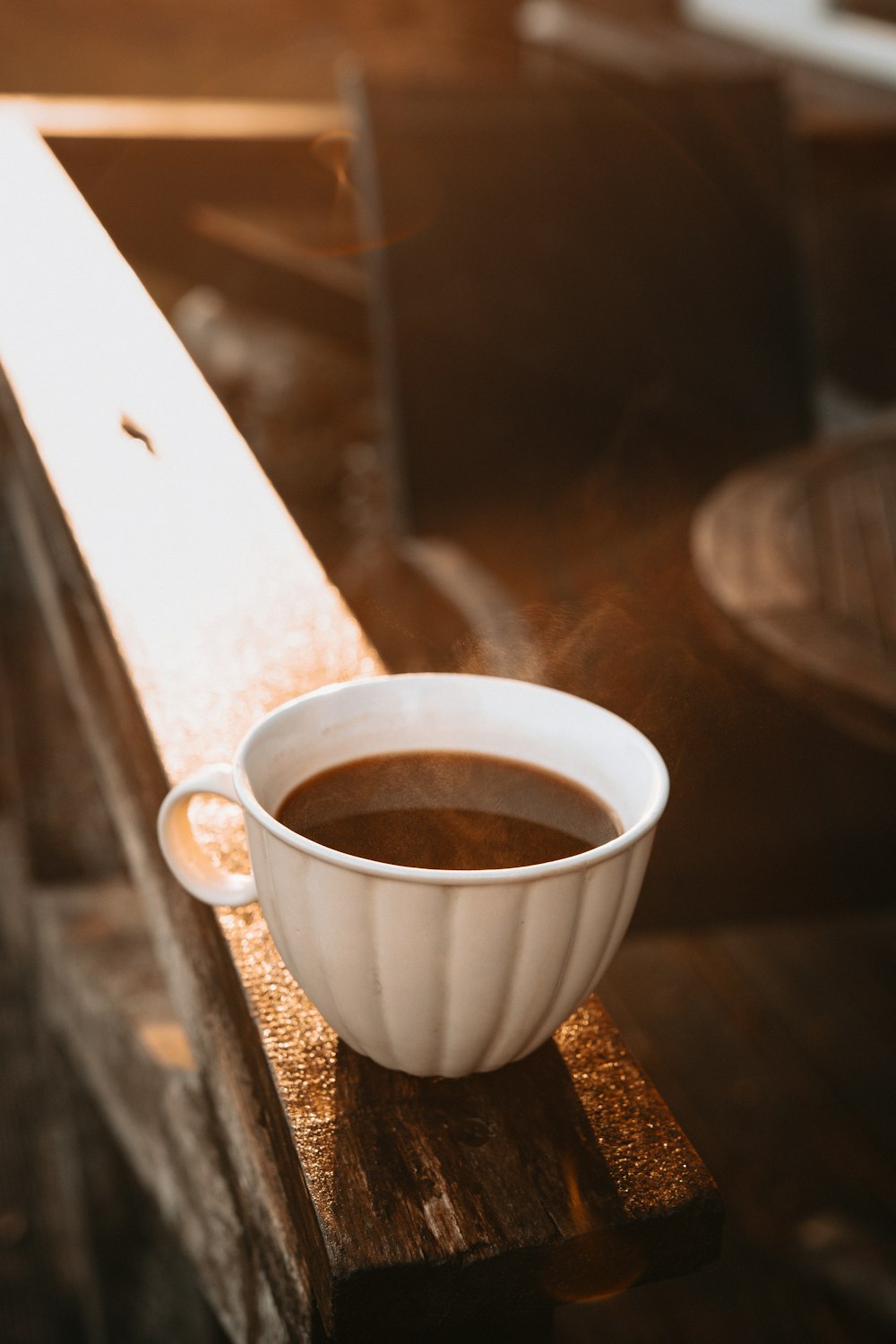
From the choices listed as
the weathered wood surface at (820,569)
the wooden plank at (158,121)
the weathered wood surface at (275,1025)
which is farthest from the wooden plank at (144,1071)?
the wooden plank at (158,121)

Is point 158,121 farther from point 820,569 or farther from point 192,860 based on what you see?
point 192,860

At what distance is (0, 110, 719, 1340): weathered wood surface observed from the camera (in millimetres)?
374

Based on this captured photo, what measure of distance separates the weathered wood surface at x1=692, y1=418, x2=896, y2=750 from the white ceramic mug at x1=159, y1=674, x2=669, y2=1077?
43 cm

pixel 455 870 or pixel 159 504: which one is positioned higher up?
pixel 455 870

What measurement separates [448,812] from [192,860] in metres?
0.11

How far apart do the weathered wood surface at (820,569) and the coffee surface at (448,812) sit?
17.2 inches

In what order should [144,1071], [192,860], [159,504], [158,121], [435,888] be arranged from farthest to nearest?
1. [158,121]
2. [159,504]
3. [144,1071]
4. [192,860]
5. [435,888]

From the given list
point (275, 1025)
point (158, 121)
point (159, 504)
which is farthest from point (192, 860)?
point (158, 121)

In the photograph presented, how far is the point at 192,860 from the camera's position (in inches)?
18.5

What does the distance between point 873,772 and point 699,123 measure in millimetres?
1438

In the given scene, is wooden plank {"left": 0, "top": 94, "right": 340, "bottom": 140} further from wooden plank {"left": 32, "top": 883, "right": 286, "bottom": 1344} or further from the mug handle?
the mug handle

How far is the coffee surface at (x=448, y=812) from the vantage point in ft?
1.42

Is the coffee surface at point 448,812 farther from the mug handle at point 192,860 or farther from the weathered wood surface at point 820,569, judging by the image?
the weathered wood surface at point 820,569

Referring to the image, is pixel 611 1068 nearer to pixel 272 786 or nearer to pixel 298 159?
pixel 272 786
